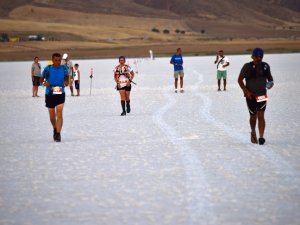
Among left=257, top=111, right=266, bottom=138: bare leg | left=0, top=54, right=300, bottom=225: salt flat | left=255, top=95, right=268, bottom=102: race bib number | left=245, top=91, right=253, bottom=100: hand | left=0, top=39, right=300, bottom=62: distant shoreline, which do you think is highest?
left=245, top=91, right=253, bottom=100: hand

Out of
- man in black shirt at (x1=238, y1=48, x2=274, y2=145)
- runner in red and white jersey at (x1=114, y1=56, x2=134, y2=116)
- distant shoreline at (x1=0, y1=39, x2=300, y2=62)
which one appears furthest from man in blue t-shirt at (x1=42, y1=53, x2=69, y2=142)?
distant shoreline at (x1=0, y1=39, x2=300, y2=62)

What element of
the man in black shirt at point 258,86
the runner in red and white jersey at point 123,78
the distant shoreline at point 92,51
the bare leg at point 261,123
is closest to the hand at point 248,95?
the man in black shirt at point 258,86

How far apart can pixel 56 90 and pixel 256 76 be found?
3.51 meters

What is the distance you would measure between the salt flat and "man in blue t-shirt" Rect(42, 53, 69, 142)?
1.22 ft

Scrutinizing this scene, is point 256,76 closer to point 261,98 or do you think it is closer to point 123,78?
point 261,98

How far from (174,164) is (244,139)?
3098 millimetres

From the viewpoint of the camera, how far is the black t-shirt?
1324 centimetres

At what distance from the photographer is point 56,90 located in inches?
566

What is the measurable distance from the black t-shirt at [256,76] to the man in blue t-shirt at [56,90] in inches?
129

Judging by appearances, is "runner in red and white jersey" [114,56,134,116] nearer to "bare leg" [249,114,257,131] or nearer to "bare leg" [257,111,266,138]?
"bare leg" [249,114,257,131]

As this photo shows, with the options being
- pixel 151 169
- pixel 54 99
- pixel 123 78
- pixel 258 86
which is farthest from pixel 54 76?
pixel 123 78

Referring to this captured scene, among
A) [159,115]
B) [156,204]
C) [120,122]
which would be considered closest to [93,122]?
[120,122]

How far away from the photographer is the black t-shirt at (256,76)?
13242mm

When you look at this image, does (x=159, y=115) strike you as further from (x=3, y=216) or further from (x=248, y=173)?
(x=3, y=216)
